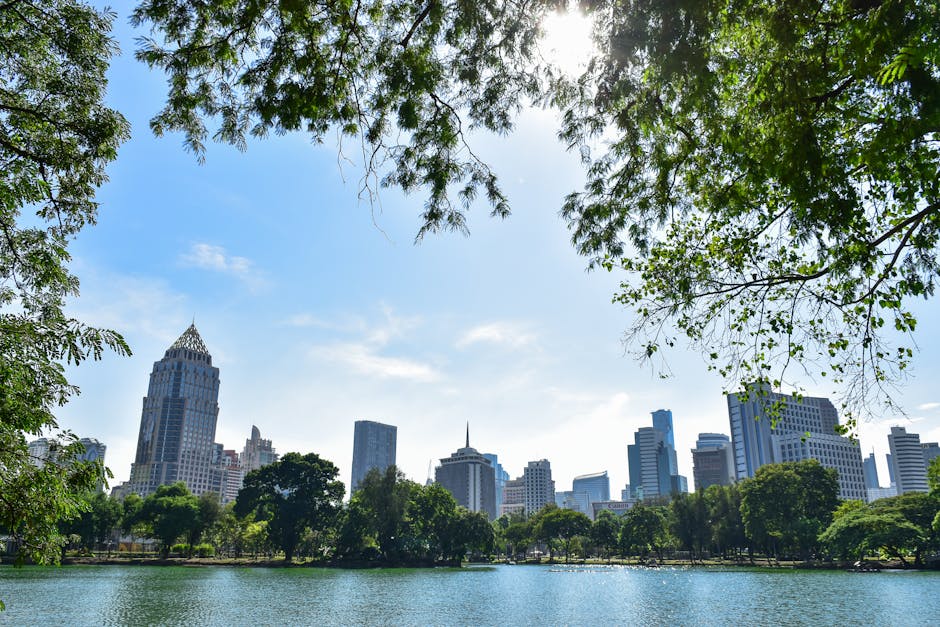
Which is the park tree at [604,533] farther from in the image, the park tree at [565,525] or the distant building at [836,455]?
the distant building at [836,455]

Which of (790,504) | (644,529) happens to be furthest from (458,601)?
(644,529)

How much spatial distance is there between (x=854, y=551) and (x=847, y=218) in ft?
186

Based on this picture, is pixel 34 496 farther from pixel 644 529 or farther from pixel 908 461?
pixel 908 461

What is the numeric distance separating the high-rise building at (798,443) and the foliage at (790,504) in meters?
47.6

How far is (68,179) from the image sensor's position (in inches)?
290

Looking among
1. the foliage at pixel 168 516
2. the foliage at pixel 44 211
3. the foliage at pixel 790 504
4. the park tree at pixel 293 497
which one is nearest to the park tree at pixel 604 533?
the foliage at pixel 790 504

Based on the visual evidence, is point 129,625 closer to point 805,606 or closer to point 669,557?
point 805,606

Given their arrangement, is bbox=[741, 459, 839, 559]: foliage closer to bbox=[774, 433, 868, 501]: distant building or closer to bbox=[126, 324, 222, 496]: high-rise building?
bbox=[774, 433, 868, 501]: distant building

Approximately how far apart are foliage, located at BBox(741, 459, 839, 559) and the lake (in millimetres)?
14915

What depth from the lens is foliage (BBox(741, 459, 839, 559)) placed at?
5791 centimetres

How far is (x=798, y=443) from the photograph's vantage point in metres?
138

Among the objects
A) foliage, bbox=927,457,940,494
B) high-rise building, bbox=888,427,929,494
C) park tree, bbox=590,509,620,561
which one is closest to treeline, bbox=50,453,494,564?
park tree, bbox=590,509,620,561

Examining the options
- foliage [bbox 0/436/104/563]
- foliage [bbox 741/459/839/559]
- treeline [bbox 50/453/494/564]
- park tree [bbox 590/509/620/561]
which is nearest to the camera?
foliage [bbox 0/436/104/563]

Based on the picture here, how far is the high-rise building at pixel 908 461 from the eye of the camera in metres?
187
